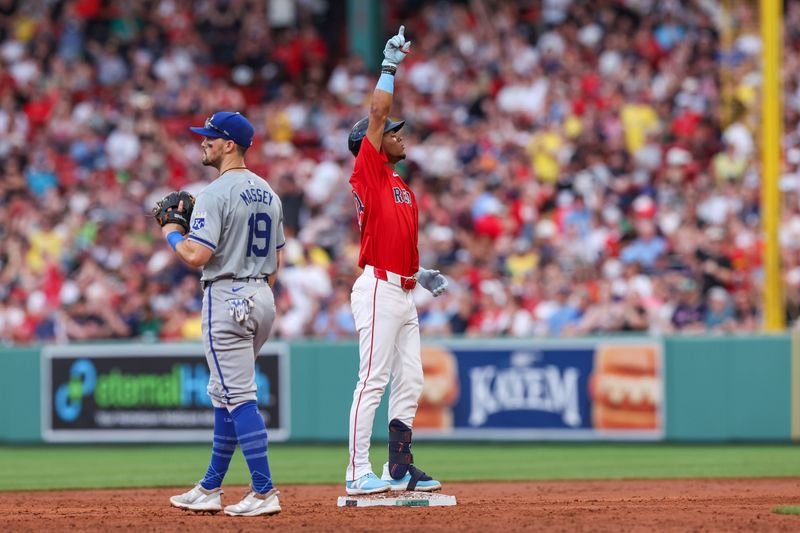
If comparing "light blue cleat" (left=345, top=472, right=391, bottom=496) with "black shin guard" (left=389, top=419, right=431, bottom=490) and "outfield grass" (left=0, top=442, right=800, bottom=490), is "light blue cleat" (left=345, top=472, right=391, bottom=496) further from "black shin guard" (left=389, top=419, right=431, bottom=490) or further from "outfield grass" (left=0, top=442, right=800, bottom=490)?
"outfield grass" (left=0, top=442, right=800, bottom=490)

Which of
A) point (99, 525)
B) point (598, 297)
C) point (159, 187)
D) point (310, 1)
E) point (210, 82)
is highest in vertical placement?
point (310, 1)

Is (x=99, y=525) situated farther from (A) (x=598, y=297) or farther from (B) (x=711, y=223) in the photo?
(B) (x=711, y=223)

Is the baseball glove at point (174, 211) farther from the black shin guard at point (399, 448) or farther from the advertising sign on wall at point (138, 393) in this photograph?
the advertising sign on wall at point (138, 393)

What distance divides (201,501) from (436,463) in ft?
18.2

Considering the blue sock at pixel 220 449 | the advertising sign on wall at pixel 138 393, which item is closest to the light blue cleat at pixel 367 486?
the blue sock at pixel 220 449

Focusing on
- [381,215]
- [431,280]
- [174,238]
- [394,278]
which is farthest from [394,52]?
[174,238]

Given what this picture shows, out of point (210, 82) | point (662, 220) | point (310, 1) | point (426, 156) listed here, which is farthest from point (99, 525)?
point (310, 1)

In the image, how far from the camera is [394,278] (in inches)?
330

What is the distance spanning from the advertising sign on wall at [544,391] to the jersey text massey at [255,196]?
804cm

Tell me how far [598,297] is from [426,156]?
453cm

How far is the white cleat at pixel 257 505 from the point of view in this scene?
7797 millimetres

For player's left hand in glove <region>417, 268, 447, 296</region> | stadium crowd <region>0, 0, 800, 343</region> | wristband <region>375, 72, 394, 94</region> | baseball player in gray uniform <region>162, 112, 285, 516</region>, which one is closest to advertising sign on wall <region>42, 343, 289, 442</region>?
stadium crowd <region>0, 0, 800, 343</region>

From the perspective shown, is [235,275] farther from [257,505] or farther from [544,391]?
[544,391]

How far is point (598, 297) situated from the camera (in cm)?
1644
